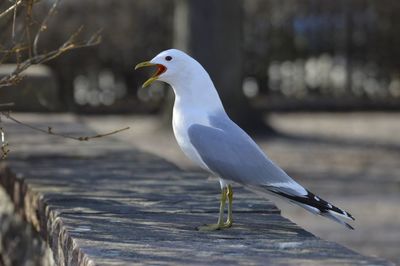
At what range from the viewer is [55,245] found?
4672mm

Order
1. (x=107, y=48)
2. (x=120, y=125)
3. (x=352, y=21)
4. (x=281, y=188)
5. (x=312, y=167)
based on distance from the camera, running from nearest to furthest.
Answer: (x=281, y=188) < (x=312, y=167) < (x=120, y=125) < (x=107, y=48) < (x=352, y=21)

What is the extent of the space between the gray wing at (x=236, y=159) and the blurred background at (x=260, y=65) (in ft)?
29.8

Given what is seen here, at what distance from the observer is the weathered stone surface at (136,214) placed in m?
3.92

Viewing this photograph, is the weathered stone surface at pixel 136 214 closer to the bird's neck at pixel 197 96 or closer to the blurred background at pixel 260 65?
the bird's neck at pixel 197 96

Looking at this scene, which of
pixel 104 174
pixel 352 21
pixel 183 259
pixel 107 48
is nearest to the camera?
pixel 183 259

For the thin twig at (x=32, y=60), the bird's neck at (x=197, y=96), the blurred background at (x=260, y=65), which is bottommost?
the blurred background at (x=260, y=65)

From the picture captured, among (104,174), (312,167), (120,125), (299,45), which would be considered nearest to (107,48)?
(120,125)

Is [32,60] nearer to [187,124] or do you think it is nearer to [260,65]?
[187,124]

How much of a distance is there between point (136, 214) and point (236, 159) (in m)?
0.60

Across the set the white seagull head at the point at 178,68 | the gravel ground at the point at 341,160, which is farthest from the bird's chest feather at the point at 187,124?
the gravel ground at the point at 341,160

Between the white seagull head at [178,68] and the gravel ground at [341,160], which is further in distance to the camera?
the gravel ground at [341,160]

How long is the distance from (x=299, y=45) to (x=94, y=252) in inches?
597

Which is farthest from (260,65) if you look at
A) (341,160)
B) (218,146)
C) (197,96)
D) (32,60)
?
(218,146)

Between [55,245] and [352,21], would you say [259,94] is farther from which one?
[55,245]
